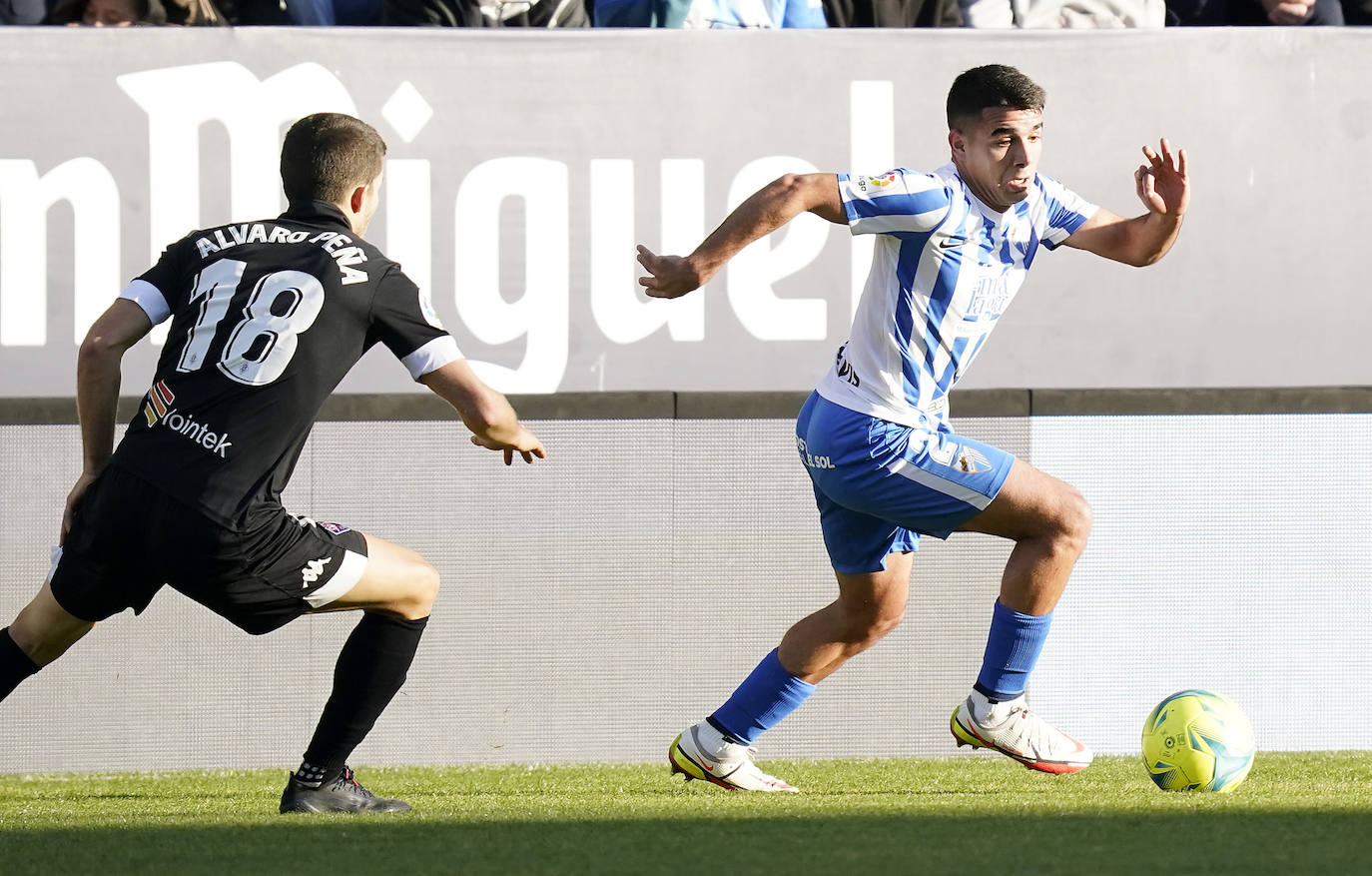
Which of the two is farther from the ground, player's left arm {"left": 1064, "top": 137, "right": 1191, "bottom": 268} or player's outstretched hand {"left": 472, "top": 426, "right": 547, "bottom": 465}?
player's left arm {"left": 1064, "top": 137, "right": 1191, "bottom": 268}

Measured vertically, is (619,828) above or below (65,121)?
below

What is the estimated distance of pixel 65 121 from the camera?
6617 mm

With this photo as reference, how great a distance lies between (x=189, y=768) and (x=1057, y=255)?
3.67m

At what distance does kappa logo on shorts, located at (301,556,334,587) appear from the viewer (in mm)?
4418

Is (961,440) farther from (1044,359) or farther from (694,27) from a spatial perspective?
(694,27)

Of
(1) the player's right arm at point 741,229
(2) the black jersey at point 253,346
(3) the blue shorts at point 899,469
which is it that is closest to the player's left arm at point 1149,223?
(3) the blue shorts at point 899,469

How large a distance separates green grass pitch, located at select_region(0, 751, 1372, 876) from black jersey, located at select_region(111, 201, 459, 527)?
0.83m

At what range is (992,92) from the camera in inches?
195

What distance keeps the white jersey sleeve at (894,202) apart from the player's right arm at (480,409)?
1026 mm

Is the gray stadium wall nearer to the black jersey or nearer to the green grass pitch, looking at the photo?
the green grass pitch

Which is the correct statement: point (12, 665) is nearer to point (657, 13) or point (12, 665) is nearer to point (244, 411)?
point (244, 411)

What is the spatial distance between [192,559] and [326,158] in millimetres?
1038

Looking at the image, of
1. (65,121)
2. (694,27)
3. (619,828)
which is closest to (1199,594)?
(694,27)

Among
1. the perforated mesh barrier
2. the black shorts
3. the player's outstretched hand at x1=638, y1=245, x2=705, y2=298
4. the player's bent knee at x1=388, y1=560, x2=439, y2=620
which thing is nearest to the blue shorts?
the player's outstretched hand at x1=638, y1=245, x2=705, y2=298
